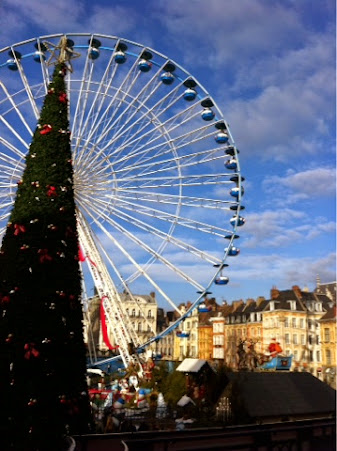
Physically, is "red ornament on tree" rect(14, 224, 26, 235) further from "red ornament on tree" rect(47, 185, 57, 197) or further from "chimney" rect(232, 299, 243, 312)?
"chimney" rect(232, 299, 243, 312)

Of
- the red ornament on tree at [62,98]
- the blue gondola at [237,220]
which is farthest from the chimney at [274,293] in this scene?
the red ornament on tree at [62,98]

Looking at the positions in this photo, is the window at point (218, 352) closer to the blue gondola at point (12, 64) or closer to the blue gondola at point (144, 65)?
the blue gondola at point (144, 65)

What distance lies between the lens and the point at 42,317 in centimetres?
886

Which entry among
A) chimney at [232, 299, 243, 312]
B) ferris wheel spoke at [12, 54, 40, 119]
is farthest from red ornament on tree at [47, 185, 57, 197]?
chimney at [232, 299, 243, 312]

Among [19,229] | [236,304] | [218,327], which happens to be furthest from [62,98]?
[236,304]

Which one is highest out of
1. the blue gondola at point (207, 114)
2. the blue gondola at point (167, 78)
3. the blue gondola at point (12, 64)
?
the blue gondola at point (12, 64)

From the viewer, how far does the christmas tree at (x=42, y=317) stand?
842 cm

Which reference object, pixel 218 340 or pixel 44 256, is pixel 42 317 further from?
pixel 218 340

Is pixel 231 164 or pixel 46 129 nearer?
pixel 46 129

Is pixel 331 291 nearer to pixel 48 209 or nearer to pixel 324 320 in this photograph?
pixel 324 320

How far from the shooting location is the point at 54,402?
8.63 metres

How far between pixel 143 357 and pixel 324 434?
60.4 ft

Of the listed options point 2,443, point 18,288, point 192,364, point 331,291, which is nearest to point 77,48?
point 192,364

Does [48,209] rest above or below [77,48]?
below
